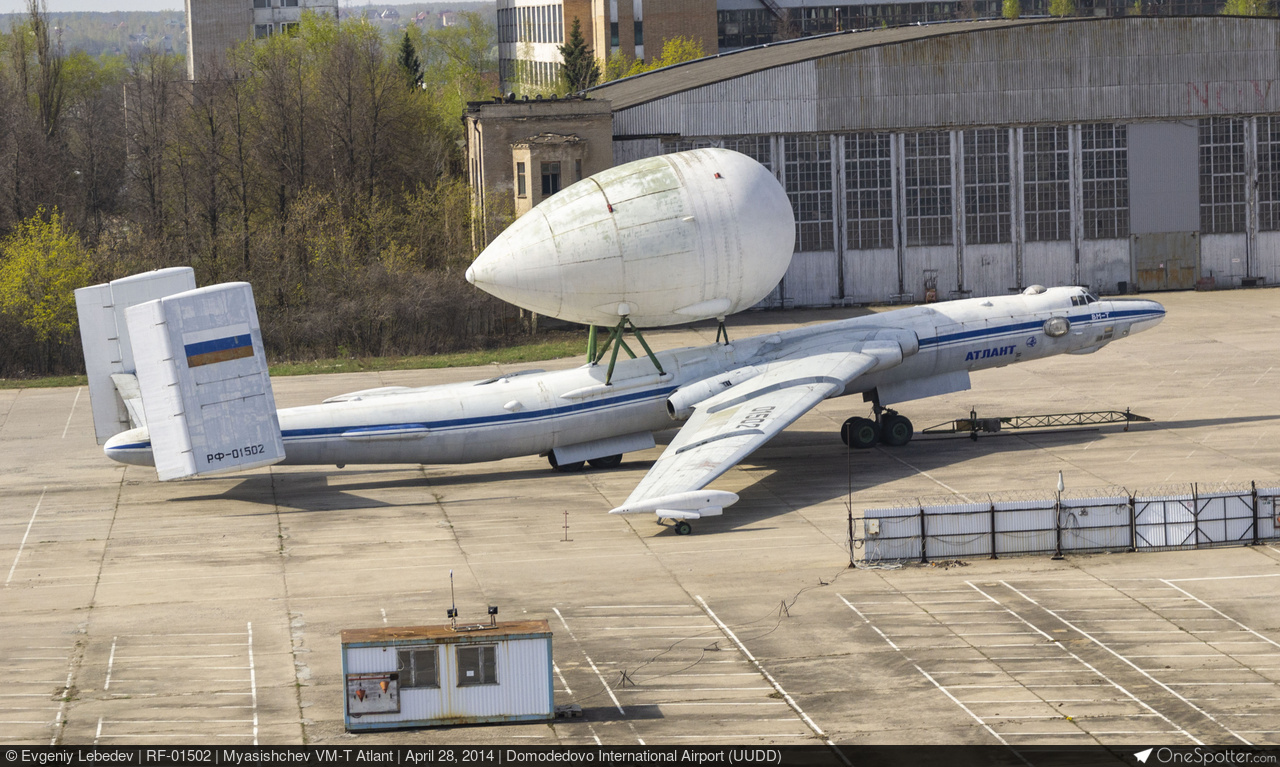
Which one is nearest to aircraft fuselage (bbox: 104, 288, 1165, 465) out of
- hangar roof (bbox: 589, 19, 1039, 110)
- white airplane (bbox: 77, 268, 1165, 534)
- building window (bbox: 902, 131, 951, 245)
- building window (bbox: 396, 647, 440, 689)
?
white airplane (bbox: 77, 268, 1165, 534)

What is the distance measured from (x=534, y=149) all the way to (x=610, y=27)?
81539 mm

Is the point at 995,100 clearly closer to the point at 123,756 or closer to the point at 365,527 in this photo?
the point at 365,527

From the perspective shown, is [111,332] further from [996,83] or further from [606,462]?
[996,83]

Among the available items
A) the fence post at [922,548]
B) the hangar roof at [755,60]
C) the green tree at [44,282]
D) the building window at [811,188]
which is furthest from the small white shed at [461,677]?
the hangar roof at [755,60]

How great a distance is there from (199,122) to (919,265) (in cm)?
4611

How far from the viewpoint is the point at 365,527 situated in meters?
37.6

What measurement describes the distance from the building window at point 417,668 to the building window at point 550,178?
52.5 meters

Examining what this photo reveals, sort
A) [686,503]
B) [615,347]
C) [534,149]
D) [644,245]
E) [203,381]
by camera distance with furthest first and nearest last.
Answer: [534,149] < [615,347] < [644,245] < [203,381] < [686,503]

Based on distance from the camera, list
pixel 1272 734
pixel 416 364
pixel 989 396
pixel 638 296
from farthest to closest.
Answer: pixel 416 364 < pixel 989 396 < pixel 638 296 < pixel 1272 734

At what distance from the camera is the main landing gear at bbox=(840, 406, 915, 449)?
44938 mm

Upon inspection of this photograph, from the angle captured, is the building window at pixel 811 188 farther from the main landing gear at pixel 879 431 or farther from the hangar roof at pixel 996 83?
the main landing gear at pixel 879 431

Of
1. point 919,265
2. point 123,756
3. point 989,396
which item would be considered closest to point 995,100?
point 919,265

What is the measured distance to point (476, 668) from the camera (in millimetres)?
23875

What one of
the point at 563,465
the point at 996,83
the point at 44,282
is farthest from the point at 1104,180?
the point at 44,282
